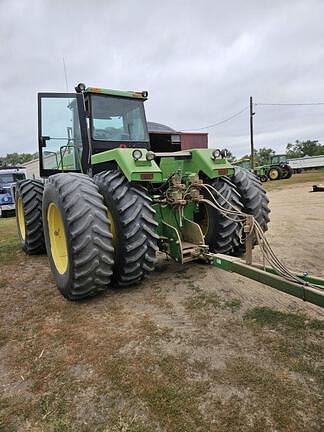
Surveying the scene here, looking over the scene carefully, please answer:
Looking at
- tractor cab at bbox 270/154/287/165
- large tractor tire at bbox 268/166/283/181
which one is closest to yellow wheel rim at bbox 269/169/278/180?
large tractor tire at bbox 268/166/283/181

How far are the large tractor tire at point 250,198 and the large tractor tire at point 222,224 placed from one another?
336 millimetres

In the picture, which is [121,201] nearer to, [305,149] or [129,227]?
[129,227]

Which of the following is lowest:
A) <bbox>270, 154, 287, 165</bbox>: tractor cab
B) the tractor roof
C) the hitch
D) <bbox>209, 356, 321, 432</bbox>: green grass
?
<bbox>209, 356, 321, 432</bbox>: green grass

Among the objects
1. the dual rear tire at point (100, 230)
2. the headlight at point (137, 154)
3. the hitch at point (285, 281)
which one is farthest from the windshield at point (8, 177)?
the hitch at point (285, 281)

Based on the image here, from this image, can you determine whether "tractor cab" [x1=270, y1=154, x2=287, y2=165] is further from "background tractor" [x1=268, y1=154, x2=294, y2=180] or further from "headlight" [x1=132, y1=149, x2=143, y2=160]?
"headlight" [x1=132, y1=149, x2=143, y2=160]

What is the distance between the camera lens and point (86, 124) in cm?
455

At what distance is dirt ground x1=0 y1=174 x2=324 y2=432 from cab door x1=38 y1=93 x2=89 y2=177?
208 cm

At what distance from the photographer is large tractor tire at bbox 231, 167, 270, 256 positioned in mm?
4594

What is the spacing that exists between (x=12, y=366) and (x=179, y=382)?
125 cm

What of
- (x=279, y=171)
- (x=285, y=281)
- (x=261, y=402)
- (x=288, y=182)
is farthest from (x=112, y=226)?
(x=279, y=171)

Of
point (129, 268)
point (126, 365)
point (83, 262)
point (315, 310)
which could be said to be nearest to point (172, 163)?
point (129, 268)

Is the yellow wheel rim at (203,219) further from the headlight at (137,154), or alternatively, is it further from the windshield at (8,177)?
the windshield at (8,177)

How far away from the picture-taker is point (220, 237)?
418 centimetres

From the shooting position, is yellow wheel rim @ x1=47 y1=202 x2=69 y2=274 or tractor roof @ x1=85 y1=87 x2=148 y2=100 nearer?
yellow wheel rim @ x1=47 y1=202 x2=69 y2=274
